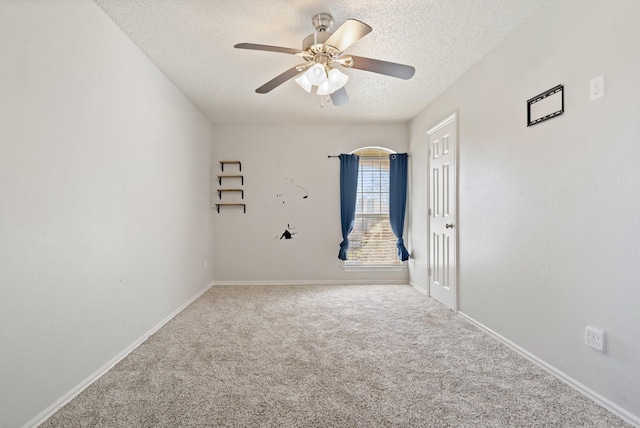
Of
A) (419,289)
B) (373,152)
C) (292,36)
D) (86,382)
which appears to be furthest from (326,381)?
(373,152)

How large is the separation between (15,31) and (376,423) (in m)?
2.56

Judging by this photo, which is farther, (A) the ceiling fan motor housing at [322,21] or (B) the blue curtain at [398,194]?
(B) the blue curtain at [398,194]

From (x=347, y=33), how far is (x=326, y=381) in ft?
7.00

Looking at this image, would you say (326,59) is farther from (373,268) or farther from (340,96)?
(373,268)

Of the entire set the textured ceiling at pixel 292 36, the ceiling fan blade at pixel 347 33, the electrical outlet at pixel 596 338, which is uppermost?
the textured ceiling at pixel 292 36

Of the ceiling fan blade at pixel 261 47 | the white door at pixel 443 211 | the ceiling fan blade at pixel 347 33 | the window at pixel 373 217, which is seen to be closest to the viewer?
the ceiling fan blade at pixel 347 33

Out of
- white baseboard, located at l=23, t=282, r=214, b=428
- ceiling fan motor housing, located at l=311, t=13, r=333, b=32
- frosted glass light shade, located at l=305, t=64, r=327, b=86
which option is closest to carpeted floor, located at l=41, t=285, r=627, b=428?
white baseboard, located at l=23, t=282, r=214, b=428

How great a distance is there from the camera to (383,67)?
241 centimetres

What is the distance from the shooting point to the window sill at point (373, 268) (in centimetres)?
520

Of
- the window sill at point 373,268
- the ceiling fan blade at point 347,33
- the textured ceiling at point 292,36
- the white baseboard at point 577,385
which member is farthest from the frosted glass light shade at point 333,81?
the window sill at point 373,268

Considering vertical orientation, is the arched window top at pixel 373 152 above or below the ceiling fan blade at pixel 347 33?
below

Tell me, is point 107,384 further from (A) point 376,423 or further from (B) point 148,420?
(A) point 376,423

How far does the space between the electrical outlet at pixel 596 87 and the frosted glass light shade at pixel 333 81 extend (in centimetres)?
150

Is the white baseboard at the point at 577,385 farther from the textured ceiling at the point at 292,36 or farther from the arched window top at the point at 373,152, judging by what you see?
the arched window top at the point at 373,152
